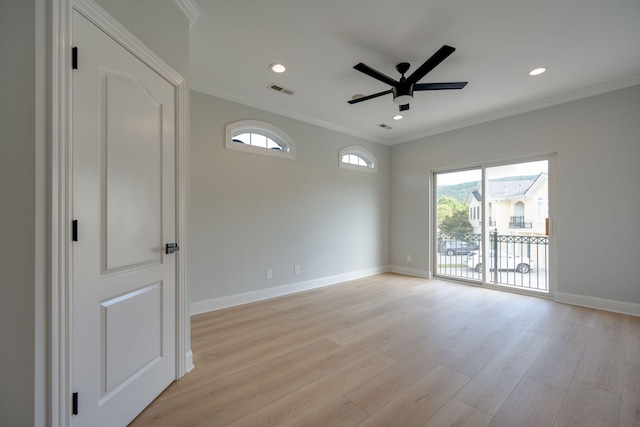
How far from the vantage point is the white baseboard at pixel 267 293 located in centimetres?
338

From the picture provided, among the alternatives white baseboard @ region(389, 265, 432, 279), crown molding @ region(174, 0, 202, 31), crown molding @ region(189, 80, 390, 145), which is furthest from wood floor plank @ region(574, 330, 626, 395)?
crown molding @ region(189, 80, 390, 145)

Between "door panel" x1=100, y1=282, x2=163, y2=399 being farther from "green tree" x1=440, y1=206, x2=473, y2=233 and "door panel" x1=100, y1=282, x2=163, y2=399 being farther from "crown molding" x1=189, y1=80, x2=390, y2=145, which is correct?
"green tree" x1=440, y1=206, x2=473, y2=233

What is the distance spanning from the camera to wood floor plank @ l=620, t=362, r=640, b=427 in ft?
5.29

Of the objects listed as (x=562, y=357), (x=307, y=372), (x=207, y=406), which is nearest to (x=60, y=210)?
(x=207, y=406)

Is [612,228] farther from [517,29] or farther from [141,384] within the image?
[141,384]

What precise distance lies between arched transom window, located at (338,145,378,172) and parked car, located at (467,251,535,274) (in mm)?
2623

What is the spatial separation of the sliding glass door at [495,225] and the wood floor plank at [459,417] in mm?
3387

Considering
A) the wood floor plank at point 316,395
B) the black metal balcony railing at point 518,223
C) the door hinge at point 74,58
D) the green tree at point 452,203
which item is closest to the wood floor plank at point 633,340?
the black metal balcony railing at point 518,223

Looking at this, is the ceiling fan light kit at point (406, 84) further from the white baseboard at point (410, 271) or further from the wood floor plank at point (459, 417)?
the white baseboard at point (410, 271)
